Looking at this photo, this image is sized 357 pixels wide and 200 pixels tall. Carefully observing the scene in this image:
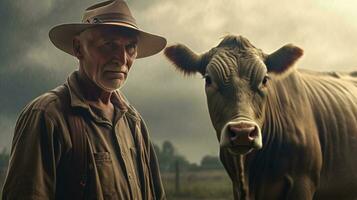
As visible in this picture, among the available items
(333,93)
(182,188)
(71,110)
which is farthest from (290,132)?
(182,188)

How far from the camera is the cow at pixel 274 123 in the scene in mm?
4488

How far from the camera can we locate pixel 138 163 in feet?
12.1

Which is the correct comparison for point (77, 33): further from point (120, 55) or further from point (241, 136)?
point (241, 136)

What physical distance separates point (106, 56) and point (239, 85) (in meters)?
1.50

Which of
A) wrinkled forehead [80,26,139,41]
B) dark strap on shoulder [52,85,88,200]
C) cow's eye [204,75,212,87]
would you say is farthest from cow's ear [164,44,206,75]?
dark strap on shoulder [52,85,88,200]

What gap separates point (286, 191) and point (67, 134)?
253 centimetres

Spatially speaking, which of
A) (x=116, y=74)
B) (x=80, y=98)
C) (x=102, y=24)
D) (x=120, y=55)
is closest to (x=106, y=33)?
(x=102, y=24)

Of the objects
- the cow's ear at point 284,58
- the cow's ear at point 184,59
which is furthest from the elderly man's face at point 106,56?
the cow's ear at point 284,58

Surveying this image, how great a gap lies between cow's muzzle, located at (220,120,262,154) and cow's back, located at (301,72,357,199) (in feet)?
4.96

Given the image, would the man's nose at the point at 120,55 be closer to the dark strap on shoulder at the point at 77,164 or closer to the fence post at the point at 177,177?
the dark strap on shoulder at the point at 77,164

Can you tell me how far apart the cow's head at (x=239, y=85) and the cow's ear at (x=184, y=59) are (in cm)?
10

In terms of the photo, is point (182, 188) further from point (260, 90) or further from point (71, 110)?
point (71, 110)

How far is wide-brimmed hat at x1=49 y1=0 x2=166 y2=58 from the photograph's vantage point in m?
3.46

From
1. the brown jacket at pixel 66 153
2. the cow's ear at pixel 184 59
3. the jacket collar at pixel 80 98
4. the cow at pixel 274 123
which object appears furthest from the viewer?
the cow's ear at pixel 184 59
